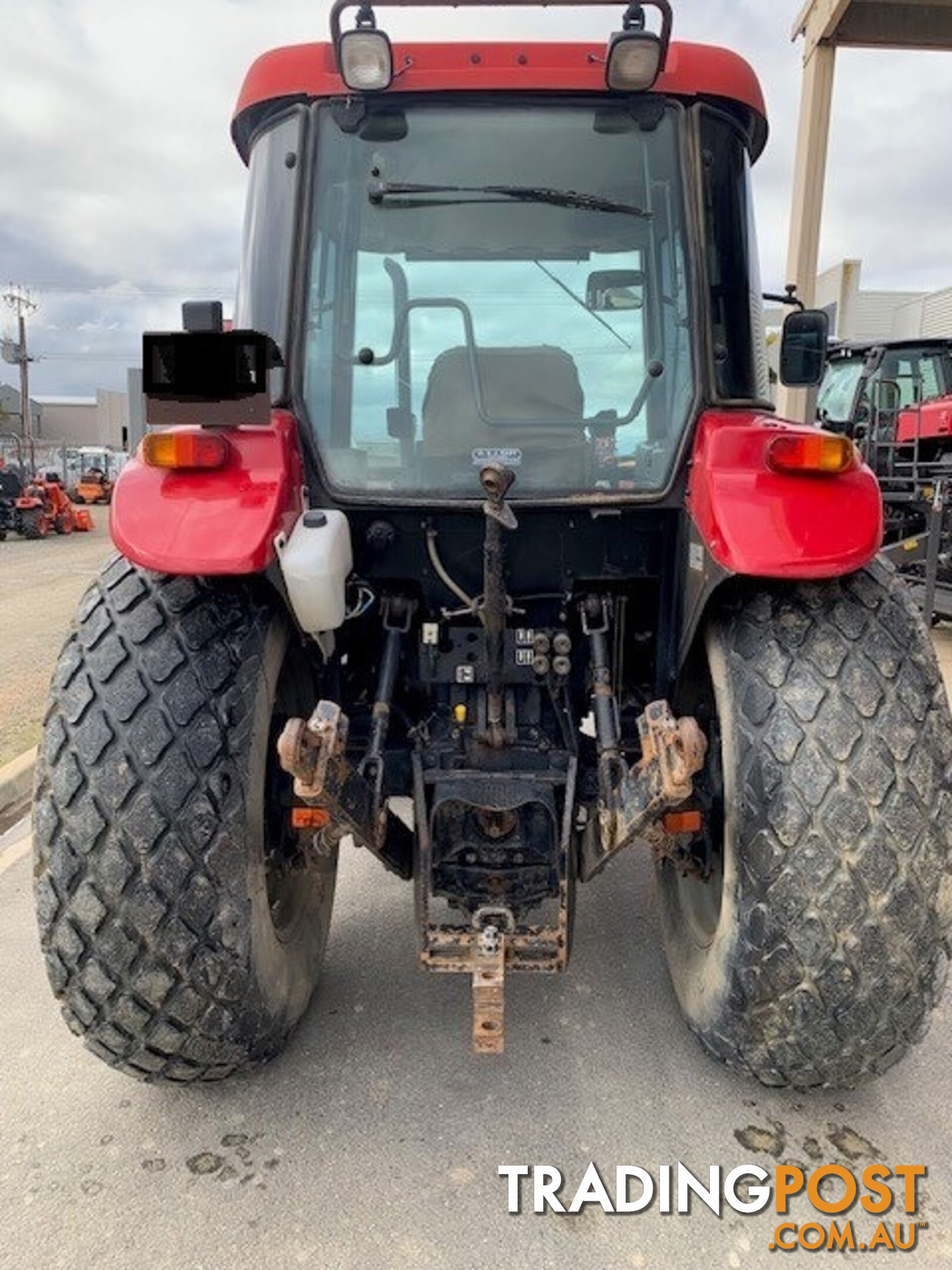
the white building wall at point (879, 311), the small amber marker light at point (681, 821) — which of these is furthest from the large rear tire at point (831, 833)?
the white building wall at point (879, 311)

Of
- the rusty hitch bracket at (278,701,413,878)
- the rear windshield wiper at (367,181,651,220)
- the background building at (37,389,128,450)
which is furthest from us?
the background building at (37,389,128,450)

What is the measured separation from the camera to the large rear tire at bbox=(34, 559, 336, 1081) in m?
2.04

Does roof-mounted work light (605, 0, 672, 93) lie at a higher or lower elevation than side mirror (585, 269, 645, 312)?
higher

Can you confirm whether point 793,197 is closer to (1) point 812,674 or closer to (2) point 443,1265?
(1) point 812,674

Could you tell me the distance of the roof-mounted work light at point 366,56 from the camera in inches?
87.1

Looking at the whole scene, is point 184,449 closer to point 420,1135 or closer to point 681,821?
point 681,821

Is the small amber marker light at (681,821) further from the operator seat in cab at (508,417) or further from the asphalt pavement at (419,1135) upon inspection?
the operator seat in cab at (508,417)

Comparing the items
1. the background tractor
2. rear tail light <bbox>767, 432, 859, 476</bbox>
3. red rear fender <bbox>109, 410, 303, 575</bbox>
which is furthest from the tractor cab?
the background tractor

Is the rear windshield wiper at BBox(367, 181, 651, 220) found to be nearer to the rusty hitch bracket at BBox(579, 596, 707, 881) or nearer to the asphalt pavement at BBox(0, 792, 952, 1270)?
the rusty hitch bracket at BBox(579, 596, 707, 881)

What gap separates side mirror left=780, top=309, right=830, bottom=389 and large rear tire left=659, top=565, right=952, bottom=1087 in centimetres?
94

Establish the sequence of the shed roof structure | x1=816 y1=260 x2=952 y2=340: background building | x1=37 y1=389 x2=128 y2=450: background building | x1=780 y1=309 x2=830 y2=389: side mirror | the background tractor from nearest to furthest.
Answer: x1=780 y1=309 x2=830 y2=389: side mirror < the background tractor < the shed roof structure < x1=816 y1=260 x2=952 y2=340: background building < x1=37 y1=389 x2=128 y2=450: background building

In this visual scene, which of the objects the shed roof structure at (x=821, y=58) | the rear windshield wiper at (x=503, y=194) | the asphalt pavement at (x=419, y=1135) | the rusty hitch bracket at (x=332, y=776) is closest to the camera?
the rusty hitch bracket at (x=332, y=776)

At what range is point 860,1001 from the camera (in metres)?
2.03

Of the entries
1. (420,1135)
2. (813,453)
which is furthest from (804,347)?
(420,1135)
